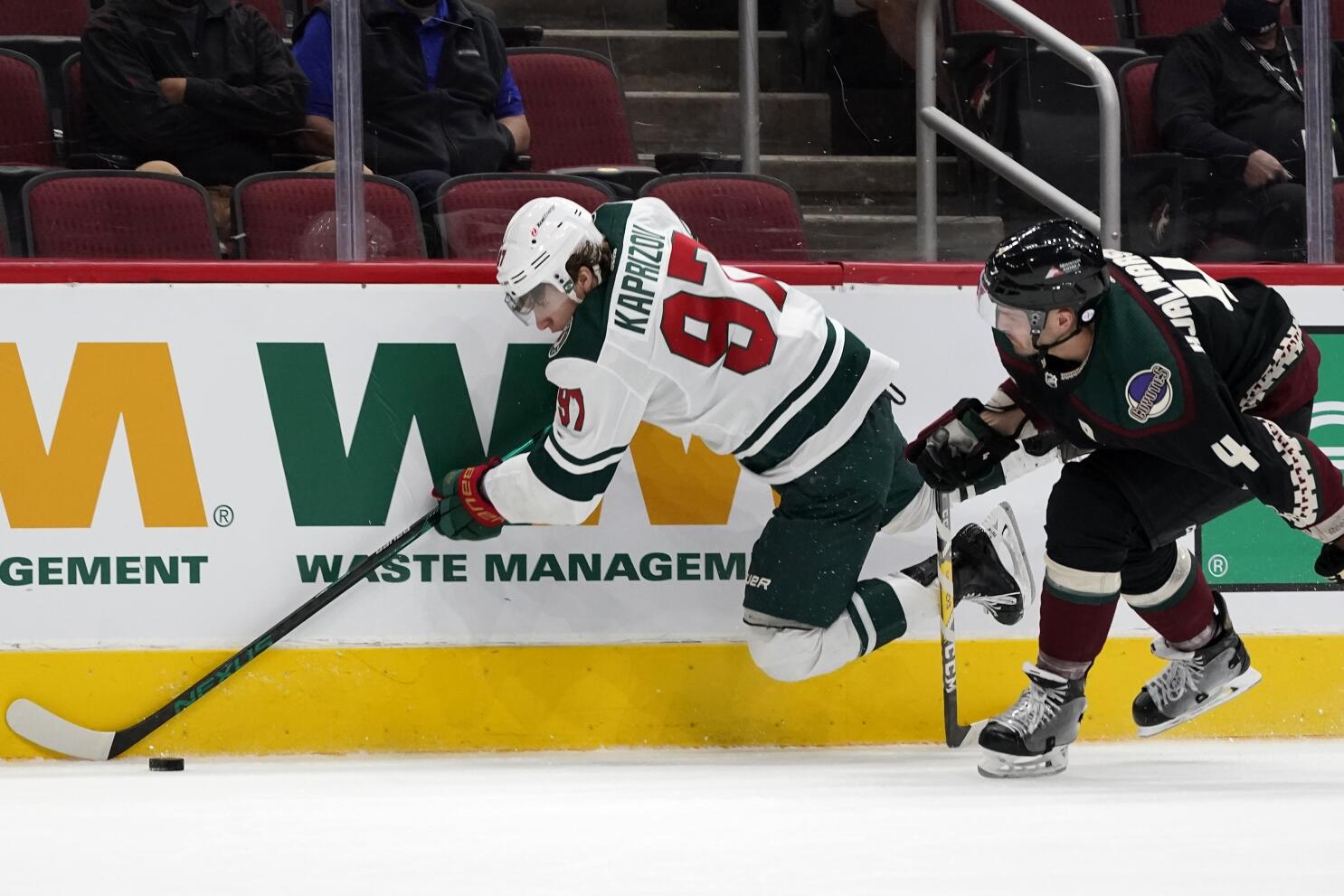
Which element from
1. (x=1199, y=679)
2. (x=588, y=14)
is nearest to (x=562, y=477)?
(x=588, y=14)

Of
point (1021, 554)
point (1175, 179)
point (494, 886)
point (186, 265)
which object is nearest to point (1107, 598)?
point (1021, 554)

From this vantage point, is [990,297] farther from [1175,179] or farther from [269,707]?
[269,707]

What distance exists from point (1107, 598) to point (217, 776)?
1.72m

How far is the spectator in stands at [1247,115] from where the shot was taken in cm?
374

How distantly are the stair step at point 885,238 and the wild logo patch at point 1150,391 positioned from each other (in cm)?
76

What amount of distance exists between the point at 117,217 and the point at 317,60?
0.54 metres

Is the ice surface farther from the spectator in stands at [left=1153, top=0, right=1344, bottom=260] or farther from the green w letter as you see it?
the spectator in stands at [left=1153, top=0, right=1344, bottom=260]

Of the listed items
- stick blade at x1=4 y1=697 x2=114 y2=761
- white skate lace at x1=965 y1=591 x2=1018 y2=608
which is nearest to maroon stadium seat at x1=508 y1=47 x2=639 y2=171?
white skate lace at x1=965 y1=591 x2=1018 y2=608

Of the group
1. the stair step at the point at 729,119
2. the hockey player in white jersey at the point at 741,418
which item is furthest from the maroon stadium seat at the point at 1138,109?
the hockey player in white jersey at the point at 741,418

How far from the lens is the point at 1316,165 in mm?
3771

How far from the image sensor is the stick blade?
3.30m

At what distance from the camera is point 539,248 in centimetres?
319

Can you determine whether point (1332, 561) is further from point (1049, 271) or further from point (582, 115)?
point (582, 115)

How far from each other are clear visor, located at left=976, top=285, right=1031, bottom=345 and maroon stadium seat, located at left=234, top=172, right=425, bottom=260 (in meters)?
1.22
